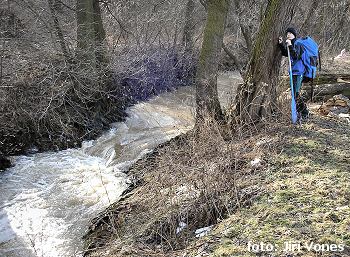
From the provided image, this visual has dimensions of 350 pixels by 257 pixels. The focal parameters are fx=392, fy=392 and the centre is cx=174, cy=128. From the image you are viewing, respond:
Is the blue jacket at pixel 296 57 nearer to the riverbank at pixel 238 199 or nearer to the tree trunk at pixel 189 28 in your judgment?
the riverbank at pixel 238 199

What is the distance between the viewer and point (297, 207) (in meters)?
4.29

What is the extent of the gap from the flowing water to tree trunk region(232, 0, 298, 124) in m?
1.37

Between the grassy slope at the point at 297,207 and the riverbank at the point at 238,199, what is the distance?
10mm

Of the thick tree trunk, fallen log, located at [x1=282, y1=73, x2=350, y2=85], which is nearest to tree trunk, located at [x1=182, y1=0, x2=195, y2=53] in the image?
the thick tree trunk

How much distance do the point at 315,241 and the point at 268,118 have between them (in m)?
3.86

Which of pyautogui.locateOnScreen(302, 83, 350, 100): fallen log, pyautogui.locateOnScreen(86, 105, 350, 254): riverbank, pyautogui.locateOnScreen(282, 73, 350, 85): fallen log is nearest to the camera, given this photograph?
pyautogui.locateOnScreen(86, 105, 350, 254): riverbank

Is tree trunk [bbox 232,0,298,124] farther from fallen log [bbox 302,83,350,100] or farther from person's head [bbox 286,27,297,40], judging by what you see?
fallen log [bbox 302,83,350,100]

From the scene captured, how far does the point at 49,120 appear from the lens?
9117 mm

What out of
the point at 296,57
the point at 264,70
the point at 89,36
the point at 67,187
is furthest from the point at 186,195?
the point at 89,36

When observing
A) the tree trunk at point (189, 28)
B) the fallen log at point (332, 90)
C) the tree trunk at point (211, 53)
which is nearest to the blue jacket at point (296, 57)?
the tree trunk at point (211, 53)

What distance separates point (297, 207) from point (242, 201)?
0.72 m

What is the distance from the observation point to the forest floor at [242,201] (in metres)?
3.87

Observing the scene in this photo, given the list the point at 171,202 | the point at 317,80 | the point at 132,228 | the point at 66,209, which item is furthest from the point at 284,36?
the point at 66,209

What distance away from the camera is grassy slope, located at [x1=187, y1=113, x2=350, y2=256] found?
378 centimetres
